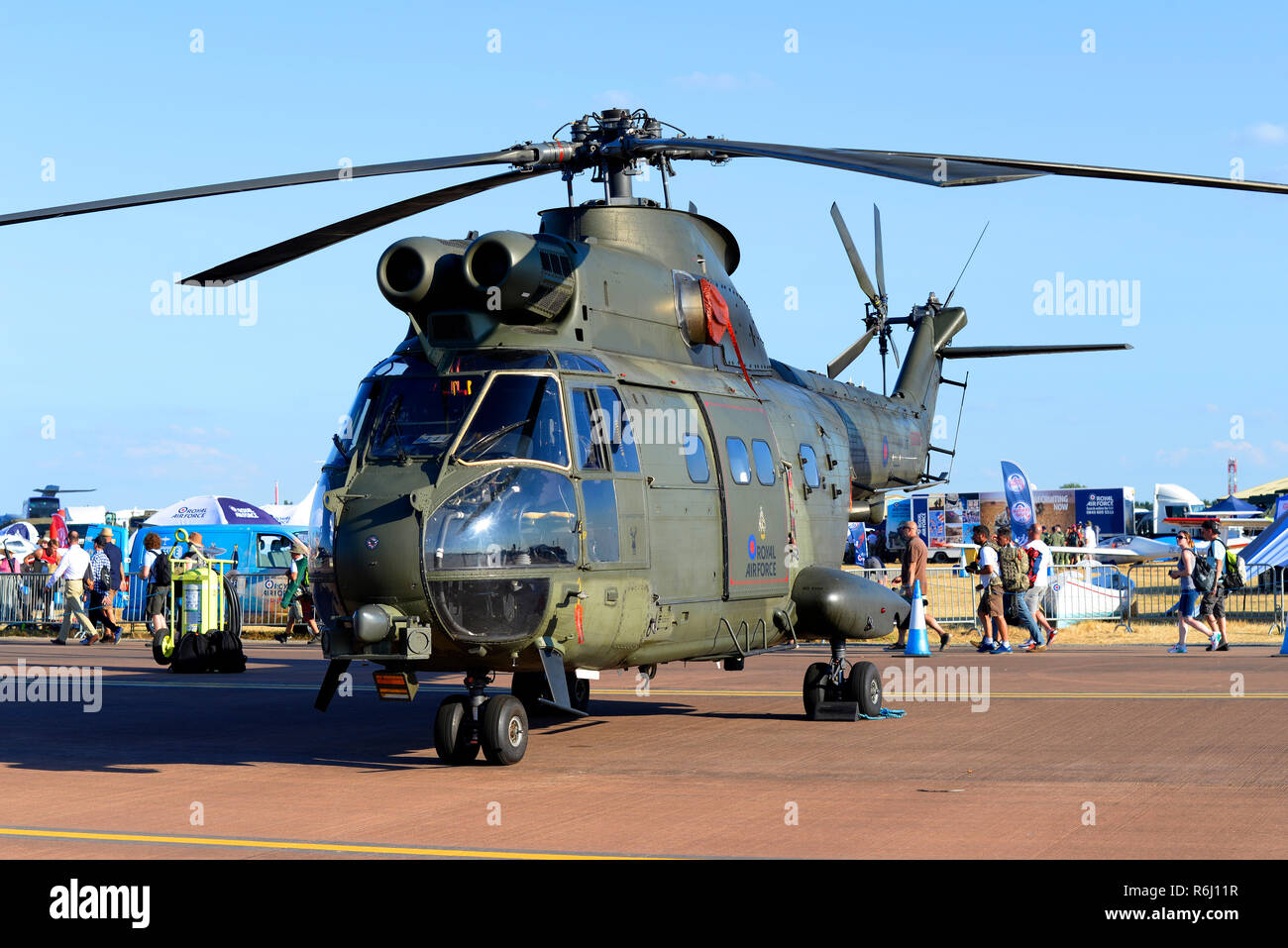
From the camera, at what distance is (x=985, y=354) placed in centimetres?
1936

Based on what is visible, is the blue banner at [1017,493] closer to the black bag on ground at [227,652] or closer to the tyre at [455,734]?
the black bag on ground at [227,652]

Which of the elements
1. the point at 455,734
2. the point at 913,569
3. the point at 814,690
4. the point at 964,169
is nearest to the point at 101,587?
the point at 913,569

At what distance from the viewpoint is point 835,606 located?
1316 cm

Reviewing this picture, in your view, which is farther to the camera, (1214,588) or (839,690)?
(1214,588)

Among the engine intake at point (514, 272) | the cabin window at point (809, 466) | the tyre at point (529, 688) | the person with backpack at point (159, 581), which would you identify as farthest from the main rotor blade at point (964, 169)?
the person with backpack at point (159, 581)

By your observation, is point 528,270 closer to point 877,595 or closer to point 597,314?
point 597,314

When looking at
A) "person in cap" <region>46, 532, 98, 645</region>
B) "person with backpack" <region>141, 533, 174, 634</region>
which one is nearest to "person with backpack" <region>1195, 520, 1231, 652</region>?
"person with backpack" <region>141, 533, 174, 634</region>

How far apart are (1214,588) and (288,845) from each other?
1713 cm

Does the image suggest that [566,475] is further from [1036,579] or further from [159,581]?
[159,581]

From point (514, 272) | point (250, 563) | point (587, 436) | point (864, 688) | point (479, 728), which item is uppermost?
point (514, 272)

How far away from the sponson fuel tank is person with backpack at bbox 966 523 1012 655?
8.62 metres

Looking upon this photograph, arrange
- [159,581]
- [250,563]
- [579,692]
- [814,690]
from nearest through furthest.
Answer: [814,690]
[579,692]
[159,581]
[250,563]
